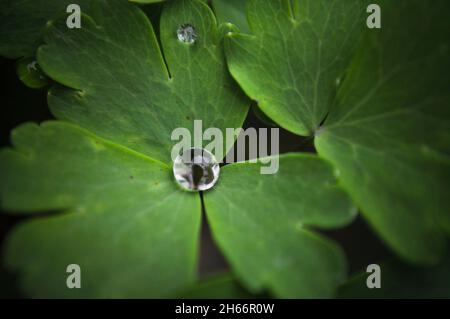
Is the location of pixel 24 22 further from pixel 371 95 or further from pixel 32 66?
pixel 371 95

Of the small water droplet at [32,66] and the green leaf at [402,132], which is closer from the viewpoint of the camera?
the green leaf at [402,132]

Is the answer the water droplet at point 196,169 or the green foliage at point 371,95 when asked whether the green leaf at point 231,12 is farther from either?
the water droplet at point 196,169

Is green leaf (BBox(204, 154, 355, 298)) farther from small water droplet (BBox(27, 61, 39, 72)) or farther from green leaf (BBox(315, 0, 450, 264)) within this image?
small water droplet (BBox(27, 61, 39, 72))

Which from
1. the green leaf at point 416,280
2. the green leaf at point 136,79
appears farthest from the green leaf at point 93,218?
the green leaf at point 416,280

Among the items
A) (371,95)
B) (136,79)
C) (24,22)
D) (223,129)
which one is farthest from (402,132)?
(24,22)

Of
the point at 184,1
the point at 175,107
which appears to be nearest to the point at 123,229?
the point at 175,107
